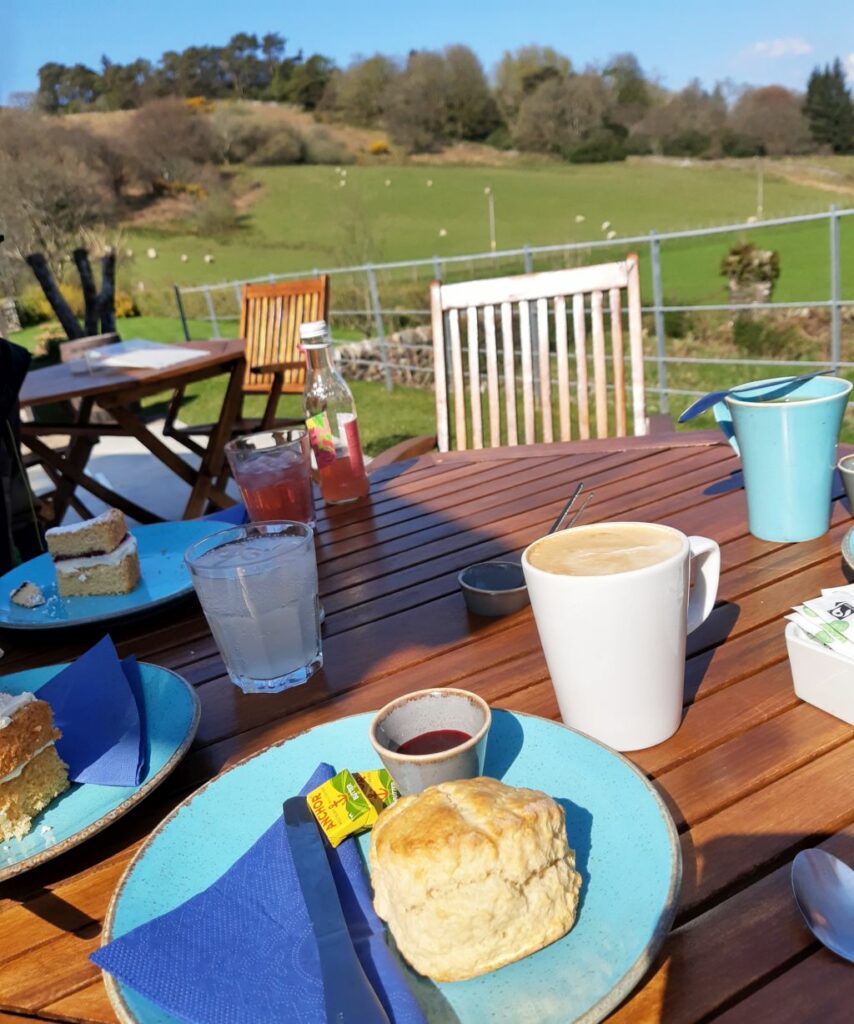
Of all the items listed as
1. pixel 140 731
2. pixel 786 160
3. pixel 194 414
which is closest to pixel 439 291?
pixel 140 731

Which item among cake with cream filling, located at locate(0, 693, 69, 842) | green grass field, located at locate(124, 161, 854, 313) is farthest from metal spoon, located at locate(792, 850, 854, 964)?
green grass field, located at locate(124, 161, 854, 313)

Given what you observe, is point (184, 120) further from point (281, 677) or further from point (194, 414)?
point (281, 677)

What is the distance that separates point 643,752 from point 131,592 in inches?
30.5

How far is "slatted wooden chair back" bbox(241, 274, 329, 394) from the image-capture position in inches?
177

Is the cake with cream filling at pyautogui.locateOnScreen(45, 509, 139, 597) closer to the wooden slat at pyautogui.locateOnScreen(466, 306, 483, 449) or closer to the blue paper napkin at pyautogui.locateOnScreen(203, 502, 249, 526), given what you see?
the blue paper napkin at pyautogui.locateOnScreen(203, 502, 249, 526)

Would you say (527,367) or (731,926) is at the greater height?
(527,367)

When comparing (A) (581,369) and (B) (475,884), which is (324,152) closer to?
(A) (581,369)

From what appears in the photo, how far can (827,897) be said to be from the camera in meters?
0.46

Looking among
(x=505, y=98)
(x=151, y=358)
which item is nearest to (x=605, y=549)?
(x=151, y=358)

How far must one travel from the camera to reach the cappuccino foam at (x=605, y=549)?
60 cm

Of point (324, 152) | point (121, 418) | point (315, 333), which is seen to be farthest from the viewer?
point (324, 152)

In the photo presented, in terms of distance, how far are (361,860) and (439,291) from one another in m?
1.80

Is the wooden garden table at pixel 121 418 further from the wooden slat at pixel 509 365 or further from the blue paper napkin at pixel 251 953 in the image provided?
the blue paper napkin at pixel 251 953

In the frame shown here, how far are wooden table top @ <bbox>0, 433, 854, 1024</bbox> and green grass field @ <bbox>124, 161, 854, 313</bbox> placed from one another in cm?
1530
